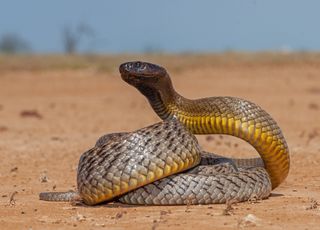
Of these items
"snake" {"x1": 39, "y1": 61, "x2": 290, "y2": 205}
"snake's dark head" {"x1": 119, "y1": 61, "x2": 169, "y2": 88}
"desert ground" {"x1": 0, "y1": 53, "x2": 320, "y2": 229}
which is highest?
"snake's dark head" {"x1": 119, "y1": 61, "x2": 169, "y2": 88}

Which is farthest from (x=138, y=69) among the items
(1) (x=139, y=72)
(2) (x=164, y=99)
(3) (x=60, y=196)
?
(3) (x=60, y=196)

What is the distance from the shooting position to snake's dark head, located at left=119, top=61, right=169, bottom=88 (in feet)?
30.3

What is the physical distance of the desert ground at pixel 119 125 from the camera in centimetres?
823

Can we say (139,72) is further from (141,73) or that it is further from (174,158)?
(174,158)

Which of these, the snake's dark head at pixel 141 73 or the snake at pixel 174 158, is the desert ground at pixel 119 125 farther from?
the snake's dark head at pixel 141 73

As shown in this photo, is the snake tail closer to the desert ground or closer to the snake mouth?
the desert ground

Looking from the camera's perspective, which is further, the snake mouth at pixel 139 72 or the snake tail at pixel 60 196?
the snake tail at pixel 60 196

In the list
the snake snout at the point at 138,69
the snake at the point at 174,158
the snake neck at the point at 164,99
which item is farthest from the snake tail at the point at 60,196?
the snake snout at the point at 138,69

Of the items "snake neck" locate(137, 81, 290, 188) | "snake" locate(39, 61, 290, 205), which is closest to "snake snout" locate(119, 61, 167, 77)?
"snake" locate(39, 61, 290, 205)

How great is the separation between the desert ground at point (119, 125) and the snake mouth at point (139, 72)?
4.38 ft

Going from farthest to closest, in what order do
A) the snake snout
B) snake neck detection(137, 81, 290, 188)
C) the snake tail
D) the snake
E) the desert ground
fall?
1. the snake tail
2. snake neck detection(137, 81, 290, 188)
3. the snake snout
4. the snake
5. the desert ground

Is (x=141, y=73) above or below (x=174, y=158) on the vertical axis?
above

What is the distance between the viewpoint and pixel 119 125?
66.8 ft

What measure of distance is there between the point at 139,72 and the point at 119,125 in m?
11.2
